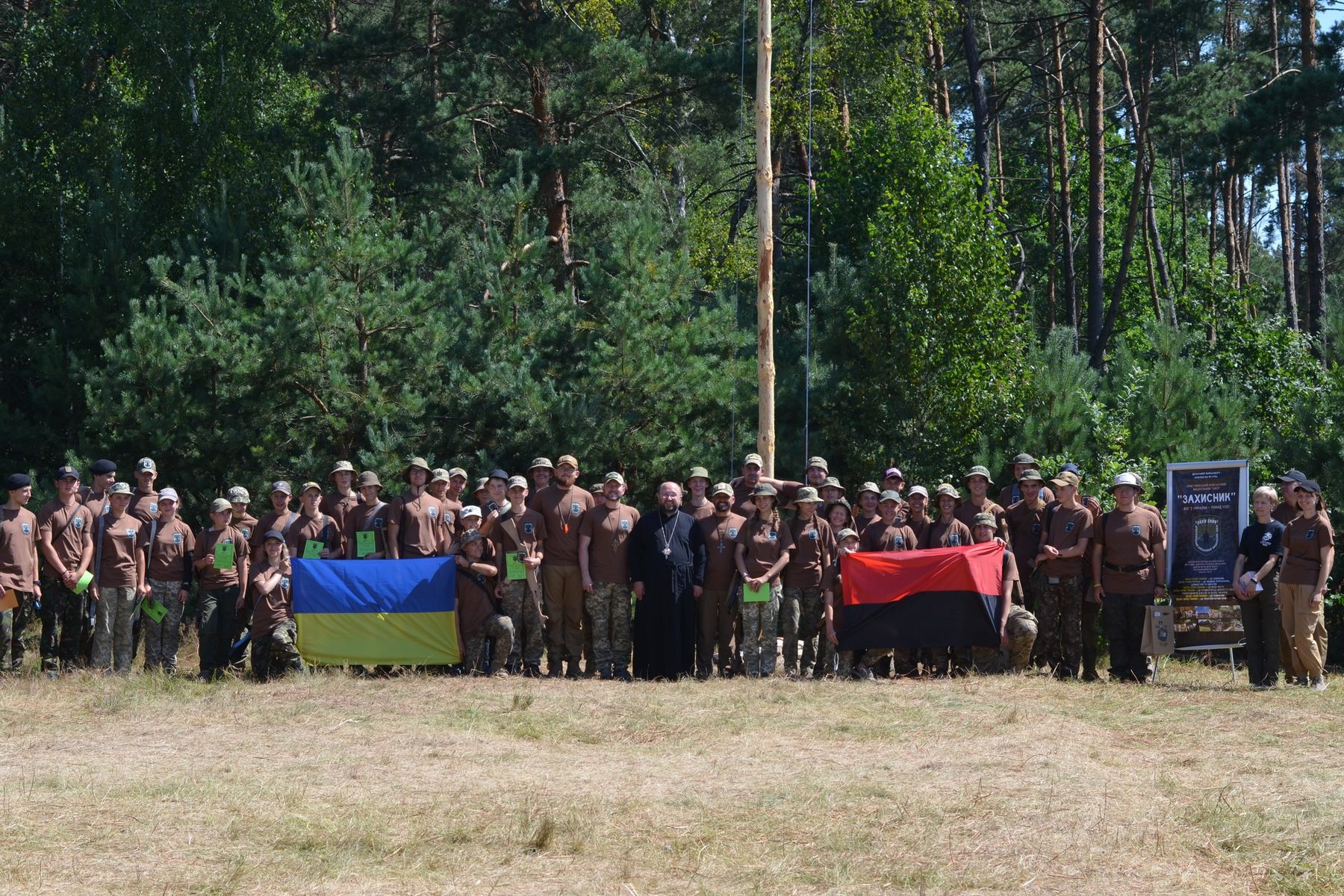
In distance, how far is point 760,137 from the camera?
52.1 feet

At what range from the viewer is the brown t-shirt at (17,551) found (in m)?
13.1

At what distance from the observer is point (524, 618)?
13625mm

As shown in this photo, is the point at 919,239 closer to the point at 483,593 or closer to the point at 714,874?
the point at 483,593

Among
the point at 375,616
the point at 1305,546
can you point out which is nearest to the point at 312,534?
the point at 375,616

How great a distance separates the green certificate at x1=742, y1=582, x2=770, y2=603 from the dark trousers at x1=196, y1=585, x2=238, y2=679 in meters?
4.56

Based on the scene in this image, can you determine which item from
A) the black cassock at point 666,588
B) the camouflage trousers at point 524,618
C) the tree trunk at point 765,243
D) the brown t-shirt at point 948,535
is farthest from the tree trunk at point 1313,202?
the camouflage trousers at point 524,618

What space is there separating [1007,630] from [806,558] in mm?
1868

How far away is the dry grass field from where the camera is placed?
7129mm

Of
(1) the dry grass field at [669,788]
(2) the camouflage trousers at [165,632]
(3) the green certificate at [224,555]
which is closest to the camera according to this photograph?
(1) the dry grass field at [669,788]

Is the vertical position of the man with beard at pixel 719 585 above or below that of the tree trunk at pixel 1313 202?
below

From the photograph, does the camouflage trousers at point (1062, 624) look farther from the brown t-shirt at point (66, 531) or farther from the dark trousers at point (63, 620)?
the dark trousers at point (63, 620)

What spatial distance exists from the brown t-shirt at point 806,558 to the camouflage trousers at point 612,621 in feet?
4.86

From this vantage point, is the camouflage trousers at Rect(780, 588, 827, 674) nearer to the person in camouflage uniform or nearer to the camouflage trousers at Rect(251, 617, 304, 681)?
the person in camouflage uniform

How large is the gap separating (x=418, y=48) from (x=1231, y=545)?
17.5m
